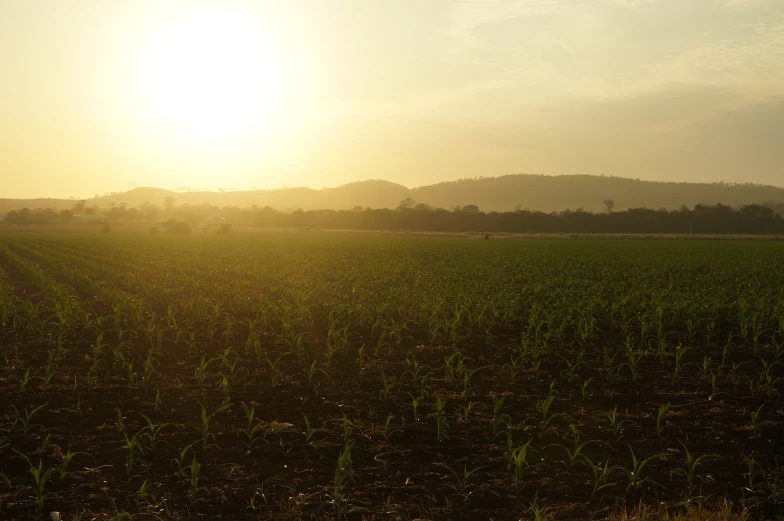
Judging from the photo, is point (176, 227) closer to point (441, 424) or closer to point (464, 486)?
point (441, 424)

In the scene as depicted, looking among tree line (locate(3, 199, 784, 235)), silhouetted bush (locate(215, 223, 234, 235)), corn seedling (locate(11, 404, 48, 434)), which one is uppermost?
tree line (locate(3, 199, 784, 235))

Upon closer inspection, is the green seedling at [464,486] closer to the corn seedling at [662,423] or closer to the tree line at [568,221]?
the corn seedling at [662,423]

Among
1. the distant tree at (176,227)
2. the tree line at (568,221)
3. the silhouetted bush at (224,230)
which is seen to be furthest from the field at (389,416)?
the distant tree at (176,227)

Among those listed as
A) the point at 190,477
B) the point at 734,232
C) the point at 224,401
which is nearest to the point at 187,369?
the point at 224,401

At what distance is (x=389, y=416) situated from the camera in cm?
709

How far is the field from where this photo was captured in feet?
18.2

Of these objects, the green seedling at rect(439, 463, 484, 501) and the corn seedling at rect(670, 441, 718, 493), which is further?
the corn seedling at rect(670, 441, 718, 493)

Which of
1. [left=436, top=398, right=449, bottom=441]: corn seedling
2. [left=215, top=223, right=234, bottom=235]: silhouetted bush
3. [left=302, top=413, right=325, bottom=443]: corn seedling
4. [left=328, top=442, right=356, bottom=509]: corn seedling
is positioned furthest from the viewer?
[left=215, top=223, right=234, bottom=235]: silhouetted bush

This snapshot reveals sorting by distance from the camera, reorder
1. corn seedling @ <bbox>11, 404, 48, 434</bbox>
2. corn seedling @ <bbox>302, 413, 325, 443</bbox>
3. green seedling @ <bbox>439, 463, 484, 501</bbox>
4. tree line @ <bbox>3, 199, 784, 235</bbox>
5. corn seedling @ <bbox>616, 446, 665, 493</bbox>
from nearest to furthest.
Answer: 1. green seedling @ <bbox>439, 463, 484, 501</bbox>
2. corn seedling @ <bbox>616, 446, 665, 493</bbox>
3. corn seedling @ <bbox>302, 413, 325, 443</bbox>
4. corn seedling @ <bbox>11, 404, 48, 434</bbox>
5. tree line @ <bbox>3, 199, 784, 235</bbox>

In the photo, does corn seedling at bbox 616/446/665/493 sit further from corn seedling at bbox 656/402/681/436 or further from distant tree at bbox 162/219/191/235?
distant tree at bbox 162/219/191/235

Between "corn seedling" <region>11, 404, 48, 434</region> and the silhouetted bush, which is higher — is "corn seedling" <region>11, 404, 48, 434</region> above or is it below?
below

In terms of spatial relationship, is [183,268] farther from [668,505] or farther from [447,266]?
[668,505]

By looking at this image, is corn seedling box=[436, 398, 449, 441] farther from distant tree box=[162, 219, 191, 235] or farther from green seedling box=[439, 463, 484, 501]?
distant tree box=[162, 219, 191, 235]

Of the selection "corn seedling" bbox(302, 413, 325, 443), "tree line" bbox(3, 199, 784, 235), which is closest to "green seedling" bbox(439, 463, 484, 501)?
"corn seedling" bbox(302, 413, 325, 443)
